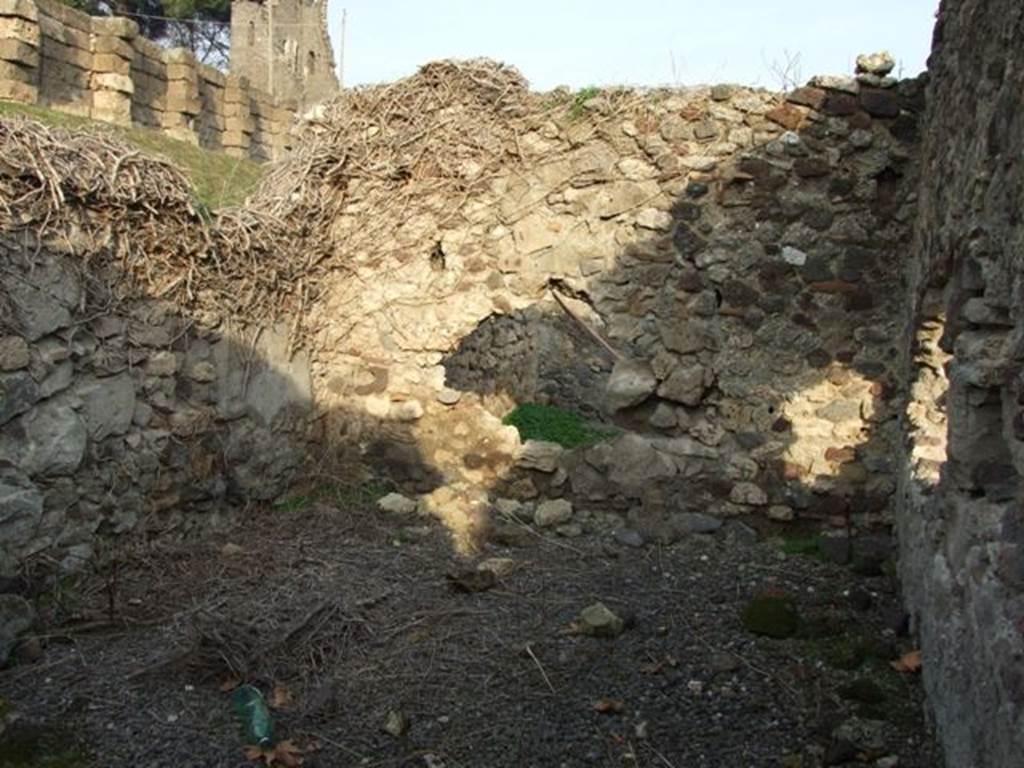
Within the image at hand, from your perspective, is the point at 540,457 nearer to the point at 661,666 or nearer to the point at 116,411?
the point at 661,666

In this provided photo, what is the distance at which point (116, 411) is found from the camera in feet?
14.3

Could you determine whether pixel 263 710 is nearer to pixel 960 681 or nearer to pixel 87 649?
pixel 87 649

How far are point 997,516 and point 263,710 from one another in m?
2.24

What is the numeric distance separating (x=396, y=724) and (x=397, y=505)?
2.35 meters

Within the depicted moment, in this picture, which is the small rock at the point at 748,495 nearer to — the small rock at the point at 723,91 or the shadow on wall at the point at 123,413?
the shadow on wall at the point at 123,413

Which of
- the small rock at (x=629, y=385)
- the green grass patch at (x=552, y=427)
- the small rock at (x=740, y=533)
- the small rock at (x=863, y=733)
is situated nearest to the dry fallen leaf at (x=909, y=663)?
the small rock at (x=863, y=733)

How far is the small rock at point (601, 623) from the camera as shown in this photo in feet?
12.3

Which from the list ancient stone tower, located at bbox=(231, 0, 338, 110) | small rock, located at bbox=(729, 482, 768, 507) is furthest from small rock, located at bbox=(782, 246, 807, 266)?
ancient stone tower, located at bbox=(231, 0, 338, 110)

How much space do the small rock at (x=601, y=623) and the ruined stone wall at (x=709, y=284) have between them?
149 centimetres

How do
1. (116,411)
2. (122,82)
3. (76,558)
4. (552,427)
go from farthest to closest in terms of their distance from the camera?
(122,82)
(552,427)
(116,411)
(76,558)

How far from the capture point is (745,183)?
5328 mm

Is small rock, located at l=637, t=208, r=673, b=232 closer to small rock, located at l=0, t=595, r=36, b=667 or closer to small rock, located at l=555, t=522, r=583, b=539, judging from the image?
small rock, located at l=555, t=522, r=583, b=539

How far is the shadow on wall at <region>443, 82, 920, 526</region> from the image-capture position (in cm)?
517

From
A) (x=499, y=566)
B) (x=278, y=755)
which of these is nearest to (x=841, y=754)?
(x=278, y=755)
